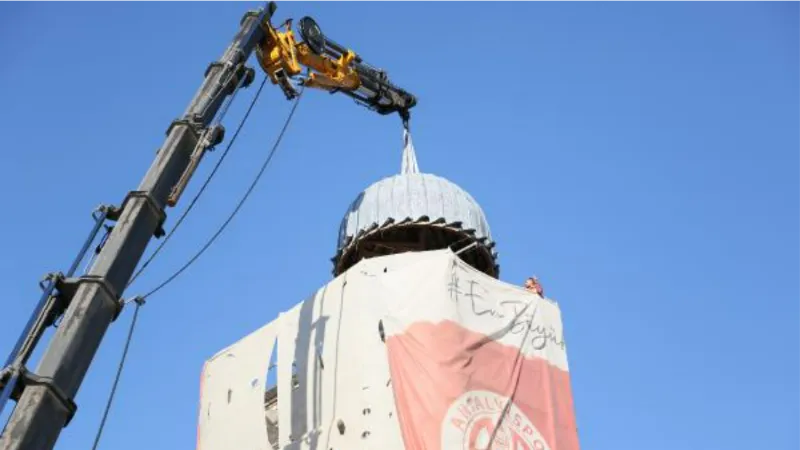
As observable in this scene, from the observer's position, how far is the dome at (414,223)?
2739cm

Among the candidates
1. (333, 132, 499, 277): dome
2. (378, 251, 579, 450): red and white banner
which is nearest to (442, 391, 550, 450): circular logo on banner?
(378, 251, 579, 450): red and white banner

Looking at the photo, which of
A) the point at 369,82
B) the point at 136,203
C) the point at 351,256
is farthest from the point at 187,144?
the point at 369,82

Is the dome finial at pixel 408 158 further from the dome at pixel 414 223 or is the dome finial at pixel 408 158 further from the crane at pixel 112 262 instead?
the crane at pixel 112 262

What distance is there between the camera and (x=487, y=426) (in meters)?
22.2

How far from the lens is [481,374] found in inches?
913

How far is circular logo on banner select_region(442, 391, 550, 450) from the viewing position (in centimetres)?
2159

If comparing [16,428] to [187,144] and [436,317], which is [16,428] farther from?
[436,317]

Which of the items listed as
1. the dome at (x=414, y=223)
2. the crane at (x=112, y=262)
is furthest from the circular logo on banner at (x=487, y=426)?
the crane at (x=112, y=262)

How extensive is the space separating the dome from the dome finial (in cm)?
154

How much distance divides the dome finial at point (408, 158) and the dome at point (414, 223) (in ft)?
5.04

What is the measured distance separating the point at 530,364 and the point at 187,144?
34.7 feet

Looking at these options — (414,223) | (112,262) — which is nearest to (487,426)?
(414,223)

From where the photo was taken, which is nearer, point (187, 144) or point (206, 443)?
point (187, 144)

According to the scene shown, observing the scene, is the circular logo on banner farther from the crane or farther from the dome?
the crane
